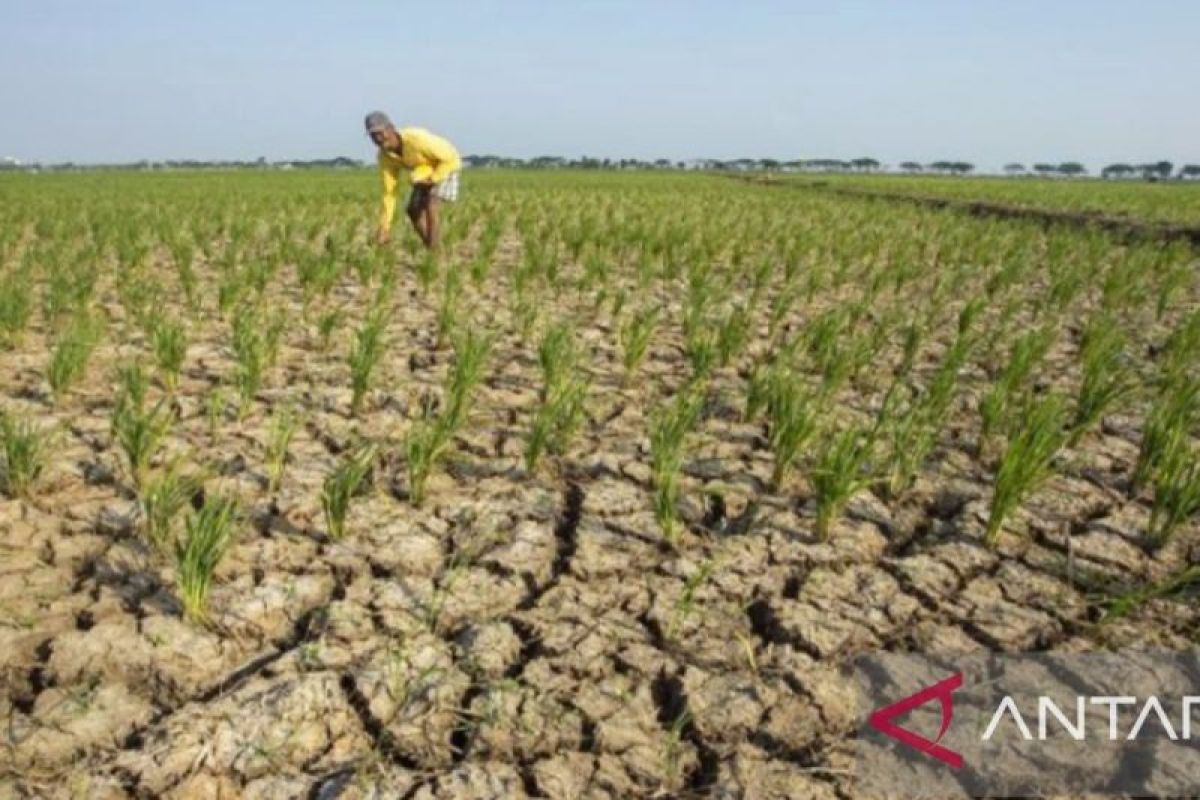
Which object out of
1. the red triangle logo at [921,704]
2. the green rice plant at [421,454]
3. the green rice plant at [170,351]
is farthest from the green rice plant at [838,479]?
the green rice plant at [170,351]

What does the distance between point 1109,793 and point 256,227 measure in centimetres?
965

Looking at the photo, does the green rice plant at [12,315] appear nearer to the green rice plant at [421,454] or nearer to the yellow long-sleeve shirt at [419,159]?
the green rice plant at [421,454]

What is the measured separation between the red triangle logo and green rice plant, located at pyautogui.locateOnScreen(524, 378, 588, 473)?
1.29 meters

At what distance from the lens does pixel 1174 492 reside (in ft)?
7.66

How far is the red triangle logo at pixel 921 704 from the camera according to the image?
1619 millimetres

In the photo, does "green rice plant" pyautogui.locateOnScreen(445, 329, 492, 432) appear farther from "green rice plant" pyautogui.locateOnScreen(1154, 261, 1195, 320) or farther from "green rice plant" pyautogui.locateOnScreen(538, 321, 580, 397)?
"green rice plant" pyautogui.locateOnScreen(1154, 261, 1195, 320)

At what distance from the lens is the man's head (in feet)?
19.6

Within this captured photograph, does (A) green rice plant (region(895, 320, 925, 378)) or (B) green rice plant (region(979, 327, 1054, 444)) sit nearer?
(B) green rice plant (region(979, 327, 1054, 444))

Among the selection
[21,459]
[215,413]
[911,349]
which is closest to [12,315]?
[215,413]

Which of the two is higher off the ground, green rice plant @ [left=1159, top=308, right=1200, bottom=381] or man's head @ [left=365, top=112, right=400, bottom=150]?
man's head @ [left=365, top=112, right=400, bottom=150]

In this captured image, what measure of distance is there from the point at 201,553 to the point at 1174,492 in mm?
2495

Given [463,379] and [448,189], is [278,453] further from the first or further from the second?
[448,189]

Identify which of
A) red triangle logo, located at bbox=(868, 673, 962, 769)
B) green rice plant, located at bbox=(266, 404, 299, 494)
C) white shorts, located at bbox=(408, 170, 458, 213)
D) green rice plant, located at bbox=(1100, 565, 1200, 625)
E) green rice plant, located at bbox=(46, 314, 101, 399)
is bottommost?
red triangle logo, located at bbox=(868, 673, 962, 769)

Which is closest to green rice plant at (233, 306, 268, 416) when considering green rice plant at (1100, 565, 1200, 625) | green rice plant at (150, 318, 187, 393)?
green rice plant at (150, 318, 187, 393)
